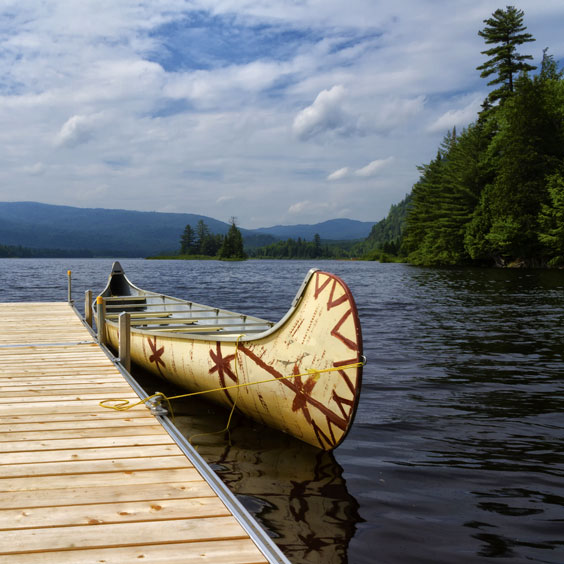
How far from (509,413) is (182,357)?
194 inches

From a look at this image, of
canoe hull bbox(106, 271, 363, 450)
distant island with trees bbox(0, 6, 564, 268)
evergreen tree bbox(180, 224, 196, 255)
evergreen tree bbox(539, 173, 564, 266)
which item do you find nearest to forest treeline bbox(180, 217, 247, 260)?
evergreen tree bbox(180, 224, 196, 255)

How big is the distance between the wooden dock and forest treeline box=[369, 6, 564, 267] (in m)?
47.2

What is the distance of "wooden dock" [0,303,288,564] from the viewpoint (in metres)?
2.86

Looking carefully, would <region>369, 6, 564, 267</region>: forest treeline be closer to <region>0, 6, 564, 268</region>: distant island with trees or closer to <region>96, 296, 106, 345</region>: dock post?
<region>0, 6, 564, 268</region>: distant island with trees

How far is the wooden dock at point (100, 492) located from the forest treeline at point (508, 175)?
1858 inches

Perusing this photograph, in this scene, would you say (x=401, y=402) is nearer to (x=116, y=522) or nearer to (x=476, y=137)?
(x=116, y=522)

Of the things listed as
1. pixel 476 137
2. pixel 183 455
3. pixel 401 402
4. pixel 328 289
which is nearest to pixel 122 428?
pixel 183 455

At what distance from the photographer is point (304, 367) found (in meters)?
5.56

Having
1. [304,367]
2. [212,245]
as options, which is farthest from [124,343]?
[212,245]

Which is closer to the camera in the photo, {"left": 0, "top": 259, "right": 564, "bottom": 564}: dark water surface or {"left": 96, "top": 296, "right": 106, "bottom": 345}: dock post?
{"left": 0, "top": 259, "right": 564, "bottom": 564}: dark water surface

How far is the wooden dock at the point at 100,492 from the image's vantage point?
2.86 meters

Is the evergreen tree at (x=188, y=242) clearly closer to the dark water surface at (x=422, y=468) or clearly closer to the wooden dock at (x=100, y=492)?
the dark water surface at (x=422, y=468)

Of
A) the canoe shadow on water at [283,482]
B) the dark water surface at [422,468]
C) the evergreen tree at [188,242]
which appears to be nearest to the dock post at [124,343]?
the dark water surface at [422,468]

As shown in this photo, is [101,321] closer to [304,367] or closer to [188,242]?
[304,367]
